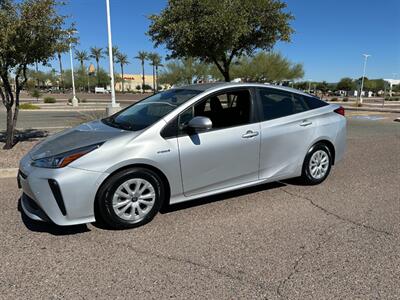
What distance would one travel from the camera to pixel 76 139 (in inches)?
159

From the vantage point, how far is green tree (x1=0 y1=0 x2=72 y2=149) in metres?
7.10

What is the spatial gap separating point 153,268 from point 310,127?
126 inches

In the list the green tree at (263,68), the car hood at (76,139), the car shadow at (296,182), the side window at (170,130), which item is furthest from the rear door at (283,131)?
the green tree at (263,68)

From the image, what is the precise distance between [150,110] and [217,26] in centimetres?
832

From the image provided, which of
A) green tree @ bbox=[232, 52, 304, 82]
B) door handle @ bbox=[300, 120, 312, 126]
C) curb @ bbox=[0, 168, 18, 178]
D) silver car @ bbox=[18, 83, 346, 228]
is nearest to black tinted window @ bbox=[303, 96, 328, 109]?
silver car @ bbox=[18, 83, 346, 228]

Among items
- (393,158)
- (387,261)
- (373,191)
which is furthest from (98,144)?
(393,158)

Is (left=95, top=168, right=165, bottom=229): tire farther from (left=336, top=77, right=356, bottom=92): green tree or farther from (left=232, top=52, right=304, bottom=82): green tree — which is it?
(left=336, top=77, right=356, bottom=92): green tree

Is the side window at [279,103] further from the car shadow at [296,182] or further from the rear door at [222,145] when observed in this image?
the car shadow at [296,182]

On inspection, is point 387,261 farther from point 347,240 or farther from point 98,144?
point 98,144

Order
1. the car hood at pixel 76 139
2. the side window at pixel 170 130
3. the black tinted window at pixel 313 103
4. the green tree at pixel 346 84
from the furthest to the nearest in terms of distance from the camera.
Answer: the green tree at pixel 346 84
the black tinted window at pixel 313 103
the side window at pixel 170 130
the car hood at pixel 76 139

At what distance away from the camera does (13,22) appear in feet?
23.3

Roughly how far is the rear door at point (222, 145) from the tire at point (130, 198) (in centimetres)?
39

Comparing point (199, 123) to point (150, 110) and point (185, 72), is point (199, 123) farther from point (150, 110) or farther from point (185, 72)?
point (185, 72)

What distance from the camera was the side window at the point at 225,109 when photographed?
442 cm
